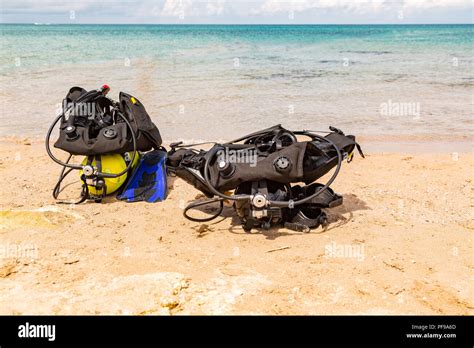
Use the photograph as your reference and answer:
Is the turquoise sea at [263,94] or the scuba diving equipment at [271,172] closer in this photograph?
the scuba diving equipment at [271,172]

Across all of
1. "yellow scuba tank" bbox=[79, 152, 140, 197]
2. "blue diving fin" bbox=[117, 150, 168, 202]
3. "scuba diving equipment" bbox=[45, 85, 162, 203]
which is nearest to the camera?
"scuba diving equipment" bbox=[45, 85, 162, 203]

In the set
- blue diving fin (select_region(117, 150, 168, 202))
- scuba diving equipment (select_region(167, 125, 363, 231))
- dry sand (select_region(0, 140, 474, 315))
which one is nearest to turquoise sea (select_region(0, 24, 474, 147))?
blue diving fin (select_region(117, 150, 168, 202))

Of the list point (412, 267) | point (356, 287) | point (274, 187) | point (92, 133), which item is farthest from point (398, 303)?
point (92, 133)

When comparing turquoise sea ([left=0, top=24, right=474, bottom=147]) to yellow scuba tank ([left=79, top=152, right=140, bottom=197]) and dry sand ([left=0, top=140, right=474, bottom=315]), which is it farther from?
dry sand ([left=0, top=140, right=474, bottom=315])

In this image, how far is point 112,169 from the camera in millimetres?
5156

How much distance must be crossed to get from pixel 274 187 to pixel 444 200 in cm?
202

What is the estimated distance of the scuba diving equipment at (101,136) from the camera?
16.3 ft

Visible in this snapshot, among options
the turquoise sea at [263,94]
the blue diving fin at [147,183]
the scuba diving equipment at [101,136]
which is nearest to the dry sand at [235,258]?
the blue diving fin at [147,183]

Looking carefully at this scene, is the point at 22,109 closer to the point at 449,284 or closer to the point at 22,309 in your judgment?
the point at 22,309

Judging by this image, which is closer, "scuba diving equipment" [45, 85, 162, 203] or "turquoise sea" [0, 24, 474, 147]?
"scuba diving equipment" [45, 85, 162, 203]

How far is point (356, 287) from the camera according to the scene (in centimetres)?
346

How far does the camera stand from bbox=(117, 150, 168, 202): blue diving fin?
17.3 ft

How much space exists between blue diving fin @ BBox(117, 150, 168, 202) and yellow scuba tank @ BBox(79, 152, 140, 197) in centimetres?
10

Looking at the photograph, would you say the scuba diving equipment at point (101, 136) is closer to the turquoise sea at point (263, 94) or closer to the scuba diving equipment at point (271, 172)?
the scuba diving equipment at point (271, 172)
